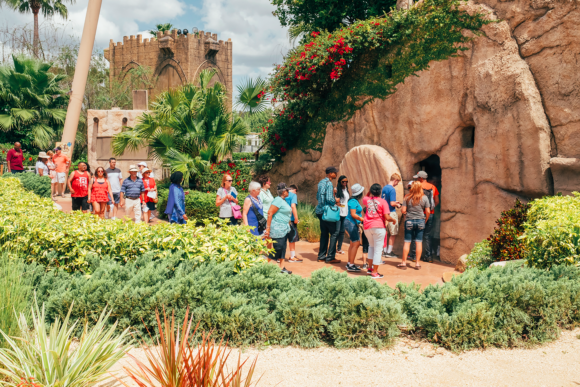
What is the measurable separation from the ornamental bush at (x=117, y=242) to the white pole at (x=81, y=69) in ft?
33.1

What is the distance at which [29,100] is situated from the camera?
19250 millimetres

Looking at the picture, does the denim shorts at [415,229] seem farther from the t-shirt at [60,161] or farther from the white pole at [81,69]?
the white pole at [81,69]

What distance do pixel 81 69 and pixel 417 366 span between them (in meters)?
14.4

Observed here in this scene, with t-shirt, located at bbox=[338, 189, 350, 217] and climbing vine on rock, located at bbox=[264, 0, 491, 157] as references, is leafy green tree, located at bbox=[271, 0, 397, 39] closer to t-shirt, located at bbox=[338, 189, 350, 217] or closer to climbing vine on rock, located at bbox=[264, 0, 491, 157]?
climbing vine on rock, located at bbox=[264, 0, 491, 157]

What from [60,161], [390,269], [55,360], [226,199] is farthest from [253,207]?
[60,161]

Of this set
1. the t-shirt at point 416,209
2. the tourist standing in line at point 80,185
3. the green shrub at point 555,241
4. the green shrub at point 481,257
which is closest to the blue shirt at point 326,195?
the t-shirt at point 416,209

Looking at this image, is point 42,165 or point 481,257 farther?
point 42,165

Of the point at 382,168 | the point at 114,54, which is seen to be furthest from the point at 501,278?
the point at 114,54

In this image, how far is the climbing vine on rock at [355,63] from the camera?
889 centimetres

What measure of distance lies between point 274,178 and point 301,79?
3.43 meters

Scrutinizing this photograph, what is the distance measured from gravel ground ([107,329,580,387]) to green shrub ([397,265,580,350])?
0.38 ft

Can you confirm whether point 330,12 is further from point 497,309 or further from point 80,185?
point 497,309

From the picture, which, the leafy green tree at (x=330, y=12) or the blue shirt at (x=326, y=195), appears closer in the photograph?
the blue shirt at (x=326, y=195)

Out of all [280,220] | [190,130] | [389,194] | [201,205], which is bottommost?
[201,205]
